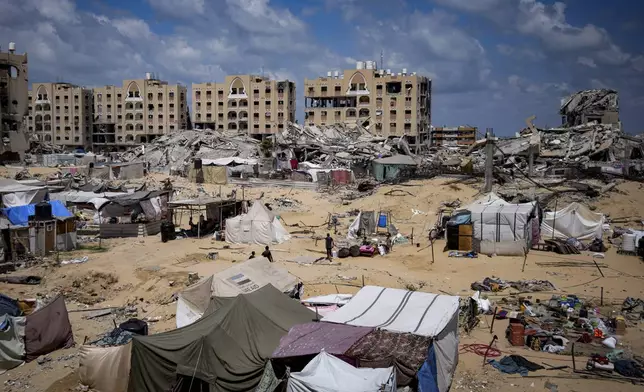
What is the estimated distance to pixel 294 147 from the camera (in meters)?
63.6

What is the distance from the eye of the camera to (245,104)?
9106cm

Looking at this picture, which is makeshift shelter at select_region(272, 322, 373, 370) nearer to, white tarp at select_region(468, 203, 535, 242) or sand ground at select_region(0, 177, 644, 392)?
sand ground at select_region(0, 177, 644, 392)

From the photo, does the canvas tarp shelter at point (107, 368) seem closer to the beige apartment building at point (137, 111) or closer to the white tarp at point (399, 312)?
the white tarp at point (399, 312)

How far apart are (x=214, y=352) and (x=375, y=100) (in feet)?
247

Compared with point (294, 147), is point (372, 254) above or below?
below

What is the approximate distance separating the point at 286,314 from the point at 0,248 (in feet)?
46.7

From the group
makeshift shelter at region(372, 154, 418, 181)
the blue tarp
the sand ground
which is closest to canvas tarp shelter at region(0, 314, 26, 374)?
the sand ground

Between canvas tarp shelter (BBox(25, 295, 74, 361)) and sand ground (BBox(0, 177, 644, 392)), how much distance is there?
33 centimetres

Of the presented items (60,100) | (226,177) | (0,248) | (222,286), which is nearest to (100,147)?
(60,100)

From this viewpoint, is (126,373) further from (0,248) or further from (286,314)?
(0,248)

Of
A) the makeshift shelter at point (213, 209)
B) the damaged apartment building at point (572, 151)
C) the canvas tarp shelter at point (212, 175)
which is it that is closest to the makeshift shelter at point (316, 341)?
the makeshift shelter at point (213, 209)

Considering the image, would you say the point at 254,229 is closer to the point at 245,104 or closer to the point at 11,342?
the point at 11,342

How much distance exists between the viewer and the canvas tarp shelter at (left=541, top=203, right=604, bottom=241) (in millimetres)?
26250

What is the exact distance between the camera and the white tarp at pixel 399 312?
12.0 metres
